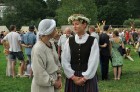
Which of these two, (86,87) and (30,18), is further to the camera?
(30,18)

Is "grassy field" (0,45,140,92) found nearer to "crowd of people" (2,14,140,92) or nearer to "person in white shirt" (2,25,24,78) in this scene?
"person in white shirt" (2,25,24,78)

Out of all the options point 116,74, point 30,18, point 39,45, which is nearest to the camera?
point 39,45

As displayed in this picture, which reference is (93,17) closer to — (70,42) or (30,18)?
(30,18)

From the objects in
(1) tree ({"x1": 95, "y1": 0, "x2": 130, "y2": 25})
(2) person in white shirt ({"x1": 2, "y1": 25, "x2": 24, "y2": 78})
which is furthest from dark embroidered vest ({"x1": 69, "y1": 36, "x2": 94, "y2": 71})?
(1) tree ({"x1": 95, "y1": 0, "x2": 130, "y2": 25})

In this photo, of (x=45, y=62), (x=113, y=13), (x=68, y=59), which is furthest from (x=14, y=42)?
(x=113, y=13)

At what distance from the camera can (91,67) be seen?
21.7 ft

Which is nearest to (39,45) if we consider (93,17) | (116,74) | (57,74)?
(57,74)

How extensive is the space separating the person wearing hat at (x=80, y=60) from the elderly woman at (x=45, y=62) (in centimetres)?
57

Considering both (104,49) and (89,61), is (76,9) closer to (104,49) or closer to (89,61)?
(104,49)

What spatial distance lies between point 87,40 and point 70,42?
0.30 metres

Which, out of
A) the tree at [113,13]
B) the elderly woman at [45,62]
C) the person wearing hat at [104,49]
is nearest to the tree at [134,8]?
the tree at [113,13]

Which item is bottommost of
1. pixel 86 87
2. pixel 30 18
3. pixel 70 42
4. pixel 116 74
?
pixel 30 18

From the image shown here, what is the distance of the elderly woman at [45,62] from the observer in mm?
5906

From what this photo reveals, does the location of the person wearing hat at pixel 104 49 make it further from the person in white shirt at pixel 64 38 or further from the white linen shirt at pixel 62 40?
the white linen shirt at pixel 62 40
